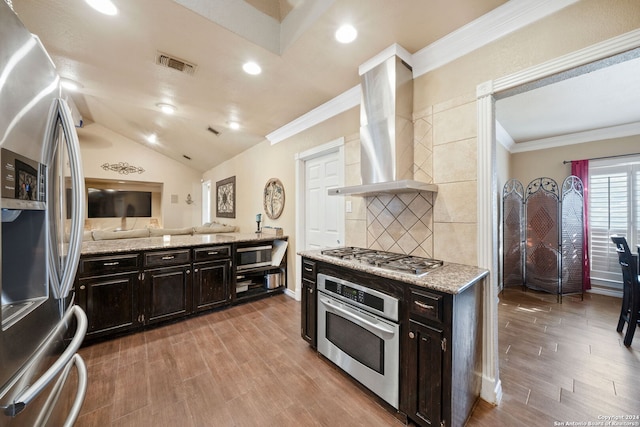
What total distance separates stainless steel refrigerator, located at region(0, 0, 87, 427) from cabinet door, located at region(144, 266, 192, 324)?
68.4 inches

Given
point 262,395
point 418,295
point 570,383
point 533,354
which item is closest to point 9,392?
point 262,395

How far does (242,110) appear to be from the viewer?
10.9ft

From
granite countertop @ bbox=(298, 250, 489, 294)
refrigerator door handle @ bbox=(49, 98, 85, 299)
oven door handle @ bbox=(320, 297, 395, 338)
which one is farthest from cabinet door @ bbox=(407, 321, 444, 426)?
refrigerator door handle @ bbox=(49, 98, 85, 299)

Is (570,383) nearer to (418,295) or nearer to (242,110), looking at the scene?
(418,295)

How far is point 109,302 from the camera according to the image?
93.4 inches

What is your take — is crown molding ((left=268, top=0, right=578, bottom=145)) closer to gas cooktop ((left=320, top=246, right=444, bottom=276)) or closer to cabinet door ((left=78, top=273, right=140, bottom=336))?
gas cooktop ((left=320, top=246, right=444, bottom=276))

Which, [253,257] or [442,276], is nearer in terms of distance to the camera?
[442,276]

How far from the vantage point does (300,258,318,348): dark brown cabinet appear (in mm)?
2158

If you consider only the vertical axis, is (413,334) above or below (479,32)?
below

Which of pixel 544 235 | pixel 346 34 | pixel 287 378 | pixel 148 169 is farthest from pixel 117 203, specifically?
pixel 544 235

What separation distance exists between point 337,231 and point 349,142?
106cm

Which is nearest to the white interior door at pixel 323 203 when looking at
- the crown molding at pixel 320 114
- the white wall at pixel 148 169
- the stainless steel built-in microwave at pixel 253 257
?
the crown molding at pixel 320 114

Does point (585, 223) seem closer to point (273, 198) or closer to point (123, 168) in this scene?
point (273, 198)

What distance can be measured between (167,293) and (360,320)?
2.20m
